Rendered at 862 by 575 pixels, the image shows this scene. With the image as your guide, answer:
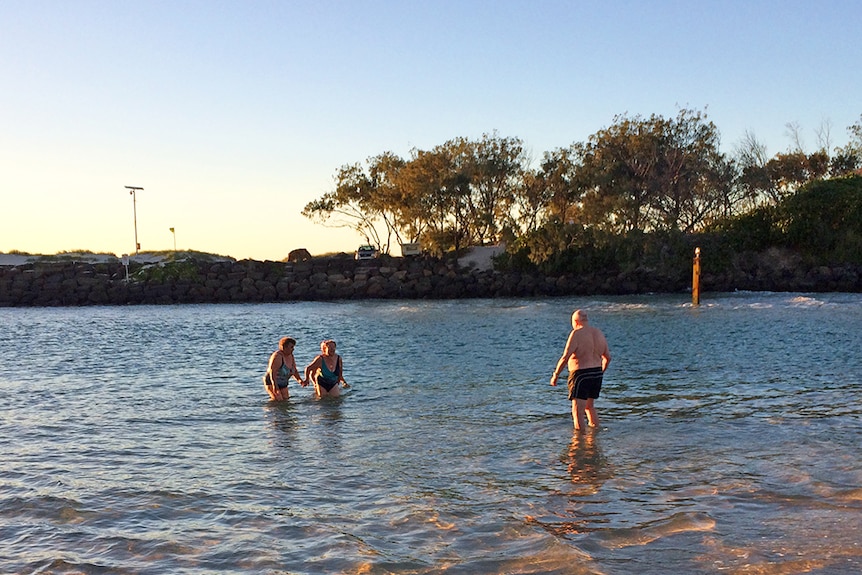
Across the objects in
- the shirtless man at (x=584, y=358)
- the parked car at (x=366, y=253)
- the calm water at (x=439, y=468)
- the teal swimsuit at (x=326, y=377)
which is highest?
the parked car at (x=366, y=253)

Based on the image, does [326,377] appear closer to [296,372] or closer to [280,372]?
[296,372]

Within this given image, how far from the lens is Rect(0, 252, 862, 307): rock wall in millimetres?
55656

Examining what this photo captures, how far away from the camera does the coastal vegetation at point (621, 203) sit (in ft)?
189

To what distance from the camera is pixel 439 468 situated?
9.62 metres

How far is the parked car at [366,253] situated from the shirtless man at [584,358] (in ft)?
175

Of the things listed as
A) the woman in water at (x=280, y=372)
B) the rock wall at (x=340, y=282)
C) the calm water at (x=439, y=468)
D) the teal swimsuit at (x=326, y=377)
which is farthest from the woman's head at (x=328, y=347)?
the rock wall at (x=340, y=282)

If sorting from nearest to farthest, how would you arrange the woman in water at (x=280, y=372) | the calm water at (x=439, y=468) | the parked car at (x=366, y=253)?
the calm water at (x=439, y=468), the woman in water at (x=280, y=372), the parked car at (x=366, y=253)

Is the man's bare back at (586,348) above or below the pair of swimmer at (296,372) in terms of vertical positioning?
above

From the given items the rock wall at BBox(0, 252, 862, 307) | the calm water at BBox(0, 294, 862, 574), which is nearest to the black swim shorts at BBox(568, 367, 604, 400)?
the calm water at BBox(0, 294, 862, 574)

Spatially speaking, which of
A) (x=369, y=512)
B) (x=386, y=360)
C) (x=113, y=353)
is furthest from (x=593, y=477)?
(x=113, y=353)

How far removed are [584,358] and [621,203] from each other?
48.6 meters

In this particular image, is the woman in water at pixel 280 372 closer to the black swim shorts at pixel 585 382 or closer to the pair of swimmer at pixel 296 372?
the pair of swimmer at pixel 296 372

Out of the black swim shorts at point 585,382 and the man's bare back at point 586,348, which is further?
the black swim shorts at point 585,382

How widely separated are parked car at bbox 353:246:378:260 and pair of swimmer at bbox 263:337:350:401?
49.1 m
